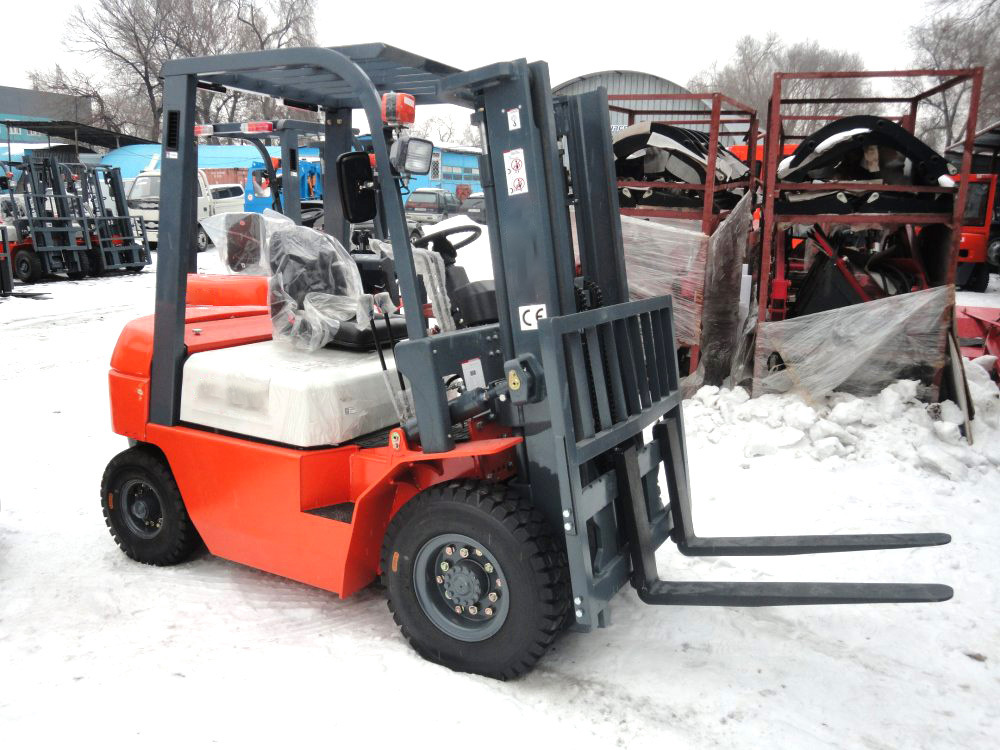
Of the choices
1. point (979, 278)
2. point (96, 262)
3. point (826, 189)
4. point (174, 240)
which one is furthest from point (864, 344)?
point (96, 262)

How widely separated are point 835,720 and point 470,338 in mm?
2045

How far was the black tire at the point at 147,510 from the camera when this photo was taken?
4.19 m

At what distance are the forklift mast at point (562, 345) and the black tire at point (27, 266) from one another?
1528 cm

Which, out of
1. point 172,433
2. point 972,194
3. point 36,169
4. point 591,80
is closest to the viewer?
point 172,433

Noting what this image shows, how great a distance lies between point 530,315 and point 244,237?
1880 millimetres

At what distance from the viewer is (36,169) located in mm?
16531

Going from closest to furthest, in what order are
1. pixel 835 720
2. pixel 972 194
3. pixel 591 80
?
pixel 835 720 < pixel 972 194 < pixel 591 80

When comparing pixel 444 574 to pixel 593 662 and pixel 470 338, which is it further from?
pixel 470 338

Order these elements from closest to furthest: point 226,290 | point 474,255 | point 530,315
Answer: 1. point 530,315
2. point 226,290
3. point 474,255

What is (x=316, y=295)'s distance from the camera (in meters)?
4.00

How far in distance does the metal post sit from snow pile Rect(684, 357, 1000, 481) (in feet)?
13.3

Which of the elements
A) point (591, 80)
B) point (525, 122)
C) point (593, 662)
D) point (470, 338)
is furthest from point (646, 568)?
point (591, 80)

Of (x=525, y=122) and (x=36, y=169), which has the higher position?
(x=36, y=169)

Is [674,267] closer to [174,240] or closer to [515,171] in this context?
[515,171]
